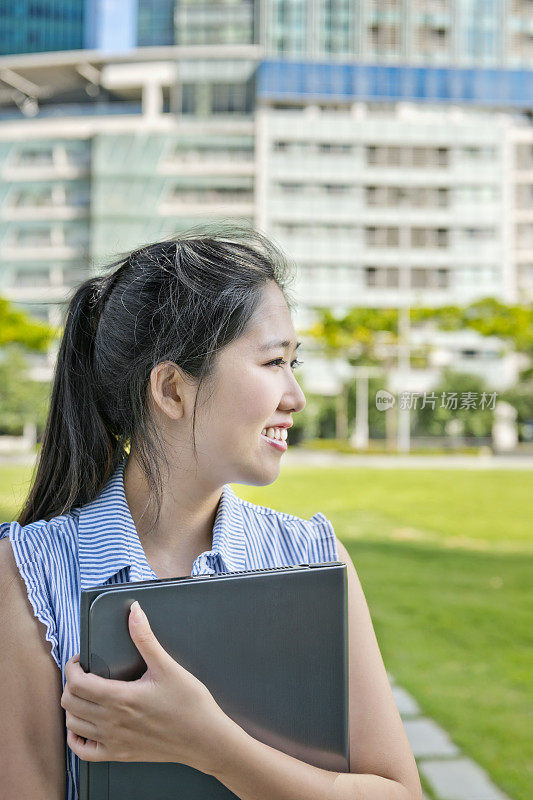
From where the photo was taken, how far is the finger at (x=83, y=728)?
0.35 meters

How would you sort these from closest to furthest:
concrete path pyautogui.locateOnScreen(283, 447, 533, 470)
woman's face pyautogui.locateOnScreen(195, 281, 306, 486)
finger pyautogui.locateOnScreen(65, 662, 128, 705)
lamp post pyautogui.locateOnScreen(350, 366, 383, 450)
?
finger pyautogui.locateOnScreen(65, 662, 128, 705) < woman's face pyautogui.locateOnScreen(195, 281, 306, 486) < concrete path pyautogui.locateOnScreen(283, 447, 533, 470) < lamp post pyautogui.locateOnScreen(350, 366, 383, 450)

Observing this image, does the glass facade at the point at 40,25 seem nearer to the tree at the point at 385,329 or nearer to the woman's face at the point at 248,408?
the tree at the point at 385,329

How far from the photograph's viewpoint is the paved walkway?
1277 mm

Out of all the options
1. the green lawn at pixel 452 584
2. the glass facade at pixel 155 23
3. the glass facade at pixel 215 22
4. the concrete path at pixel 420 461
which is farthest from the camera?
the glass facade at pixel 215 22

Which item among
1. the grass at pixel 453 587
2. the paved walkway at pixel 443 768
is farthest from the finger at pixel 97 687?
the grass at pixel 453 587

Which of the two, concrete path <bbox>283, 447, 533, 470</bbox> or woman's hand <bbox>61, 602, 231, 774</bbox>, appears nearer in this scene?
woman's hand <bbox>61, 602, 231, 774</bbox>

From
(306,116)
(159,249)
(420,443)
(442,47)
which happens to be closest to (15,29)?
(306,116)

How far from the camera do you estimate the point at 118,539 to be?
0.45 meters

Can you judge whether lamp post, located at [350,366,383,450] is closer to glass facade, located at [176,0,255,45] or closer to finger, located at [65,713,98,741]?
glass facade, located at [176,0,255,45]

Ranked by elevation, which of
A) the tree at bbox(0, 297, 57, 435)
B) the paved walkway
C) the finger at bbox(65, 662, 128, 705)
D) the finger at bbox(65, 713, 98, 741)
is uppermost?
the finger at bbox(65, 662, 128, 705)

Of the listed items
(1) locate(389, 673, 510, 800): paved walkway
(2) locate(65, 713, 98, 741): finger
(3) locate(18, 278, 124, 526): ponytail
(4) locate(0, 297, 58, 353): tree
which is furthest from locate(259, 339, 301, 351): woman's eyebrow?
(4) locate(0, 297, 58, 353): tree

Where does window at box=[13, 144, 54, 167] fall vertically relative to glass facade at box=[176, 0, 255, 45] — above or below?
below

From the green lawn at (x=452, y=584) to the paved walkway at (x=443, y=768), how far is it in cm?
4

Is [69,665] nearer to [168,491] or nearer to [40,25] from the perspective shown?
[168,491]
